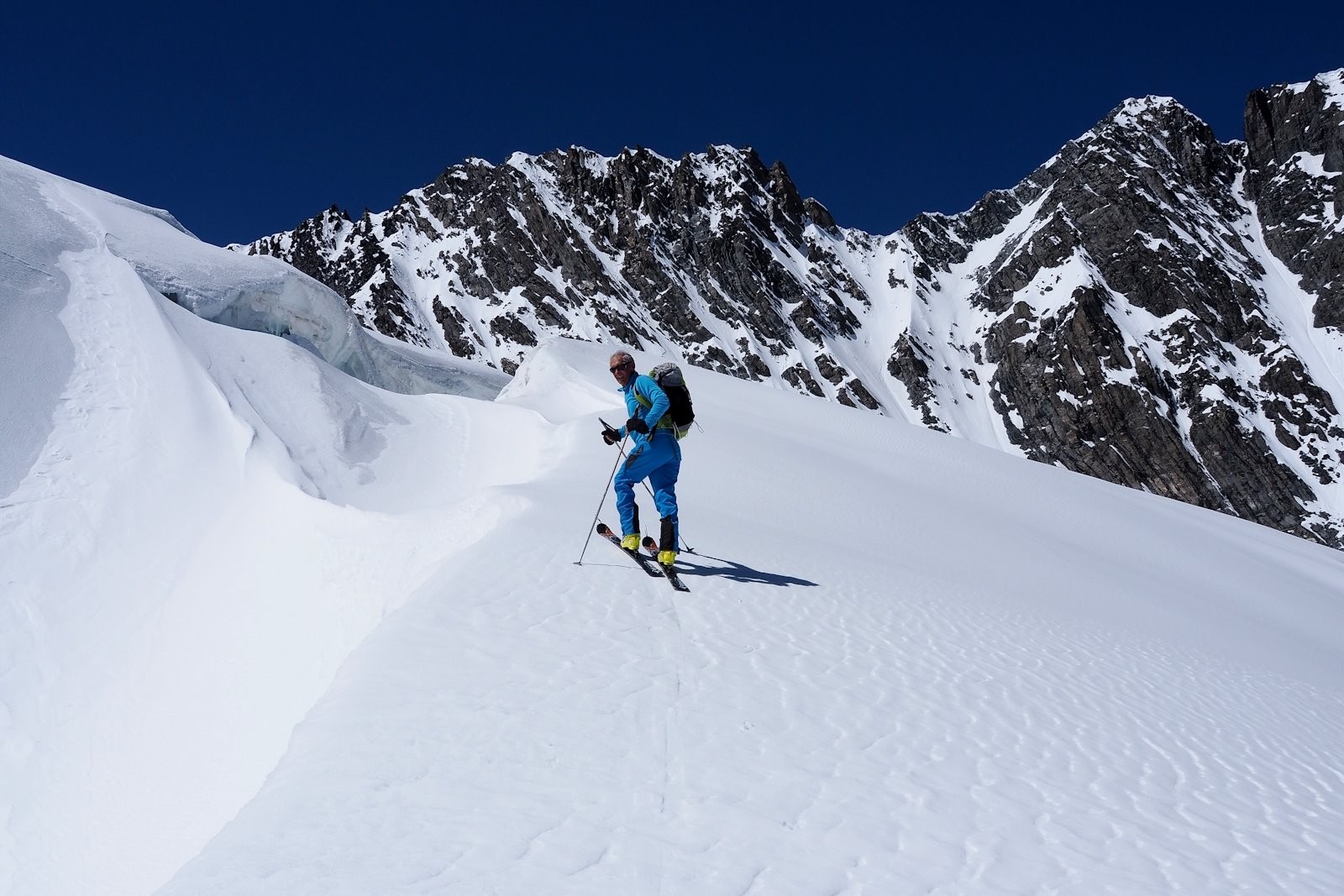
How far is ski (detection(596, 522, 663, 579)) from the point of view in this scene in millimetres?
7262

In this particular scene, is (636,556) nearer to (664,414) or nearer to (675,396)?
(664,414)

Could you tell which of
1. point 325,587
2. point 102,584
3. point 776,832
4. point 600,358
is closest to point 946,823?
point 776,832

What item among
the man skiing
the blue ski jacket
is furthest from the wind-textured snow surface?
the blue ski jacket

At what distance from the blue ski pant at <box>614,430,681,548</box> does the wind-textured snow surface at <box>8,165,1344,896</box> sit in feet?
1.62

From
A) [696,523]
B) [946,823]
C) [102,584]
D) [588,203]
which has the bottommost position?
[102,584]

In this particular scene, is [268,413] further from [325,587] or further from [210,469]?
[325,587]

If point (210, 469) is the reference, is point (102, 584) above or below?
below

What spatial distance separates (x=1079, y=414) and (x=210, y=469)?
10900 centimetres

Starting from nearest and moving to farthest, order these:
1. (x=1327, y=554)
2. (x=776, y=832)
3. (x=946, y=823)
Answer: (x=776, y=832) < (x=946, y=823) < (x=1327, y=554)

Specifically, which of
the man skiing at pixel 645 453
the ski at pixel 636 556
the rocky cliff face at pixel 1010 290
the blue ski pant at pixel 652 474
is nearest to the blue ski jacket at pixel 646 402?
the man skiing at pixel 645 453

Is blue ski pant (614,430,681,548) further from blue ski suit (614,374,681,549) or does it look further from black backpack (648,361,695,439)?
black backpack (648,361,695,439)

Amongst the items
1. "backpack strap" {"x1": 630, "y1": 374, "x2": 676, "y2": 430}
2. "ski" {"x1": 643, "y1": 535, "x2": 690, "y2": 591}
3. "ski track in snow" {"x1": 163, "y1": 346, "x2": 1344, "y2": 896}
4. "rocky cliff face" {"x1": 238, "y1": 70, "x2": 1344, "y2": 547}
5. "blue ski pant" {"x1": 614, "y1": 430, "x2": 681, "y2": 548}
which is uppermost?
"rocky cliff face" {"x1": 238, "y1": 70, "x2": 1344, "y2": 547}

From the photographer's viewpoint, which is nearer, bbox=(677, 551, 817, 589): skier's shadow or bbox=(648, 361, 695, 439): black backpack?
bbox=(648, 361, 695, 439): black backpack

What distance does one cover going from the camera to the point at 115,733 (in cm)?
684
